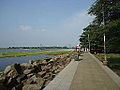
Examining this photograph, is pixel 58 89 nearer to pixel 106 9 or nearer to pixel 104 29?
pixel 104 29

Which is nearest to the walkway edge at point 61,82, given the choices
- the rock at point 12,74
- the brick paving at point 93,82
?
the brick paving at point 93,82

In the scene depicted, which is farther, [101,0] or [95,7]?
[95,7]

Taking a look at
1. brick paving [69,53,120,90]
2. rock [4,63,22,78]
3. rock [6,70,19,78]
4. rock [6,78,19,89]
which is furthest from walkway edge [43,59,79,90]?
rock [4,63,22,78]

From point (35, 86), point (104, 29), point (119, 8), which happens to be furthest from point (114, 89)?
point (119, 8)

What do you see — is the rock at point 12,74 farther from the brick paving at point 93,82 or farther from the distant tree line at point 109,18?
the distant tree line at point 109,18

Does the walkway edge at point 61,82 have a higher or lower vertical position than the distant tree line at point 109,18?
lower

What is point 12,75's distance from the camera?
47.6 feet

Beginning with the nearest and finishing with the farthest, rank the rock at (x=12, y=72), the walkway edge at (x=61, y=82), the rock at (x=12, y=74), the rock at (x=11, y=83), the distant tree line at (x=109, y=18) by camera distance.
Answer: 1. the walkway edge at (x=61, y=82)
2. the rock at (x=11, y=83)
3. the distant tree line at (x=109, y=18)
4. the rock at (x=12, y=74)
5. the rock at (x=12, y=72)

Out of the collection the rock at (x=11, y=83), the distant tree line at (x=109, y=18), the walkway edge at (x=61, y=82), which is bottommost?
the rock at (x=11, y=83)

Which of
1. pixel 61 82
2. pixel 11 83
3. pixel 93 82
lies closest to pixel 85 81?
pixel 93 82

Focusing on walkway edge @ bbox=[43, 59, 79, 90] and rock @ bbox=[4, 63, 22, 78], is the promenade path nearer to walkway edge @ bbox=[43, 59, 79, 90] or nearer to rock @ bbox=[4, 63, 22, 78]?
walkway edge @ bbox=[43, 59, 79, 90]

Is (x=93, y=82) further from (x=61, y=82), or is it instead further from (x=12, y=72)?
(x=12, y=72)

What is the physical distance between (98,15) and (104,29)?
4.08 meters

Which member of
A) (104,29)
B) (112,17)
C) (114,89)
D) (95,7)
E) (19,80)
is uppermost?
(95,7)
